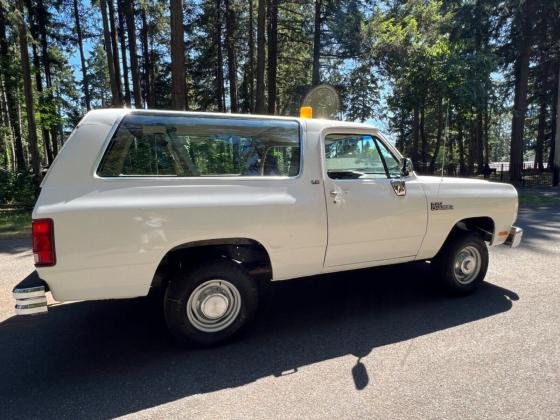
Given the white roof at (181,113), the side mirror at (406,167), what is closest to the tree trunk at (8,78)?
the white roof at (181,113)

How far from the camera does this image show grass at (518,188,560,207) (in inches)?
541

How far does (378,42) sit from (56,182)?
18.9 metres

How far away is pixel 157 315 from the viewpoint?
4336mm

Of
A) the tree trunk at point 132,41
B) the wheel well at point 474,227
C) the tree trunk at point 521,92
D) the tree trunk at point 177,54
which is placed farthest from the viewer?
the tree trunk at point 132,41

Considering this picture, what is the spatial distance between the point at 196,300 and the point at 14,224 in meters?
9.48

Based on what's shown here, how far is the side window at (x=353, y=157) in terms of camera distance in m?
4.10

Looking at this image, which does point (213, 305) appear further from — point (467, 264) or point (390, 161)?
point (467, 264)

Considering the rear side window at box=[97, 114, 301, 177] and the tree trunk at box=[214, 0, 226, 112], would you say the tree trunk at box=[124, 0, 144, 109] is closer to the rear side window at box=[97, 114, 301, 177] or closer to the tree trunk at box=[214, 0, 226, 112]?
the tree trunk at box=[214, 0, 226, 112]

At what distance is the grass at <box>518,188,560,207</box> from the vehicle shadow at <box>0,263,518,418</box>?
1055 cm

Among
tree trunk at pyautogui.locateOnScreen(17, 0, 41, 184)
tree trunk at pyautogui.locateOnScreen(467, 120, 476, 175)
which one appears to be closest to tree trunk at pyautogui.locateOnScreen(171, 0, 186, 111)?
tree trunk at pyautogui.locateOnScreen(17, 0, 41, 184)

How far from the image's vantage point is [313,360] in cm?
338

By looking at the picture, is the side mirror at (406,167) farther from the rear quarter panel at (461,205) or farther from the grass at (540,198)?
the grass at (540,198)

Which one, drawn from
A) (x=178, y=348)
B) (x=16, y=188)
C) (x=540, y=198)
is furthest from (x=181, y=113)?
(x=16, y=188)

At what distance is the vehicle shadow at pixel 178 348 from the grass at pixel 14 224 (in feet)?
18.9
